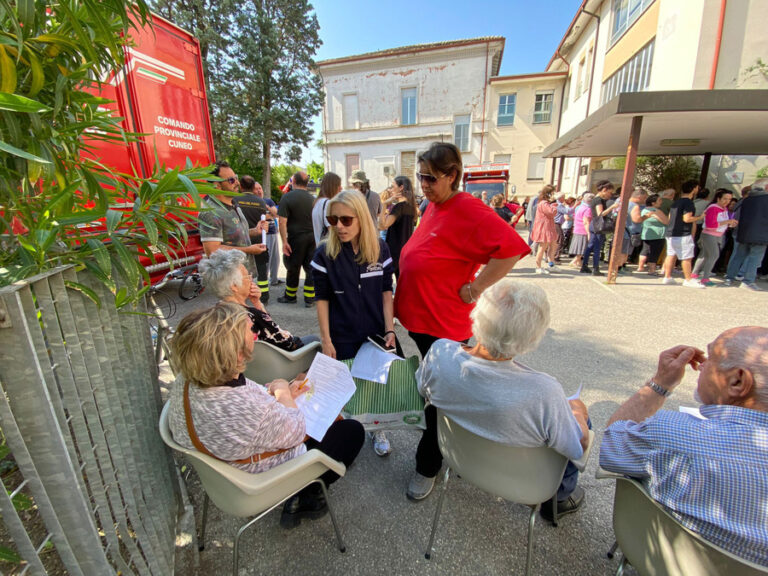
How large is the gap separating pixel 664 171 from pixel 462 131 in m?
12.4

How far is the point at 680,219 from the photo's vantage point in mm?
5957

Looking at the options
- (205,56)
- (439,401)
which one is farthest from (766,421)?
(205,56)

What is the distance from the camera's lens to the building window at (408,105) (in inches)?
832

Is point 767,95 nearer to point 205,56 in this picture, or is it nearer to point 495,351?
point 495,351

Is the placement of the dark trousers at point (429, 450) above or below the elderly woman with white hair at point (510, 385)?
below

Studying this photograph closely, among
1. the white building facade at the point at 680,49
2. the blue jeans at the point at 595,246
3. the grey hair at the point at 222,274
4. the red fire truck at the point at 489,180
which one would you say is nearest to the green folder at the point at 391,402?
the grey hair at the point at 222,274

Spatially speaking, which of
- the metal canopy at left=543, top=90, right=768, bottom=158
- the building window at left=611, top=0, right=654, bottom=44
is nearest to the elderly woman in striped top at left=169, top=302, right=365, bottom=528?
the metal canopy at left=543, top=90, right=768, bottom=158

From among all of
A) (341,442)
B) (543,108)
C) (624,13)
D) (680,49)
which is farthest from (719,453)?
(543,108)

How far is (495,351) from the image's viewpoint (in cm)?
136

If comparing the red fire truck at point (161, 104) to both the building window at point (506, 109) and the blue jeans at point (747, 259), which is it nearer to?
the blue jeans at point (747, 259)

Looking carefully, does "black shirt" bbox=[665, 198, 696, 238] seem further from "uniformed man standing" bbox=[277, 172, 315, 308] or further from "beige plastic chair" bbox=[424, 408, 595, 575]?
"beige plastic chair" bbox=[424, 408, 595, 575]

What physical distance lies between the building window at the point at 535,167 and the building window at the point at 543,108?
1.86 m

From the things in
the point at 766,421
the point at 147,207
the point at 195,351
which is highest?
the point at 147,207

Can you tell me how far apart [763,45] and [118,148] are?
12260 mm
